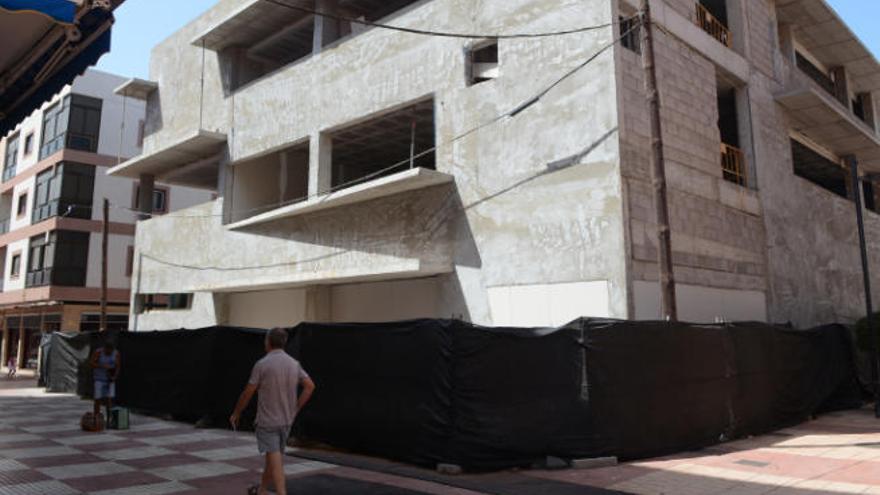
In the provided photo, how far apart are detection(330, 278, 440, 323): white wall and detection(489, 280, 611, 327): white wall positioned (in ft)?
7.19

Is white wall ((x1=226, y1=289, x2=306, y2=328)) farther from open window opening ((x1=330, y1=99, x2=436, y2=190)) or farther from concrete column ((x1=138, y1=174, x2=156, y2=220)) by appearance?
concrete column ((x1=138, y1=174, x2=156, y2=220))

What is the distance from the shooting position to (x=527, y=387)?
8.67 m

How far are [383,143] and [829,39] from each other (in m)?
15.8

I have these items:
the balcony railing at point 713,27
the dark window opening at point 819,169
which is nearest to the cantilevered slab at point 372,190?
the balcony railing at point 713,27

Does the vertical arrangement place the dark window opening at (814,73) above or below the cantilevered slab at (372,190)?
above

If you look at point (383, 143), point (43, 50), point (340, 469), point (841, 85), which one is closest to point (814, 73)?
point (841, 85)

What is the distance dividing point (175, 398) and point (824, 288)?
18010mm

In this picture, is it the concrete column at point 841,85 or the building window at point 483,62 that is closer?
the building window at point 483,62

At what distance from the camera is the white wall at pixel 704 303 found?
12.0 metres

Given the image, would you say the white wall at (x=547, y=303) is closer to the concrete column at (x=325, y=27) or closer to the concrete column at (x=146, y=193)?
the concrete column at (x=325, y=27)

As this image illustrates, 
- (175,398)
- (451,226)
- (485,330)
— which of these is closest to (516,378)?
(485,330)

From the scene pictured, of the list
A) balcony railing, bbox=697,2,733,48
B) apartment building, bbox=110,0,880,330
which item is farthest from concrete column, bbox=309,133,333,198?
balcony railing, bbox=697,2,733,48

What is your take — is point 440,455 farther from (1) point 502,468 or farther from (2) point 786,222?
(2) point 786,222

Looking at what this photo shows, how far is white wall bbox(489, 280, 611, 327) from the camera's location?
472 inches
